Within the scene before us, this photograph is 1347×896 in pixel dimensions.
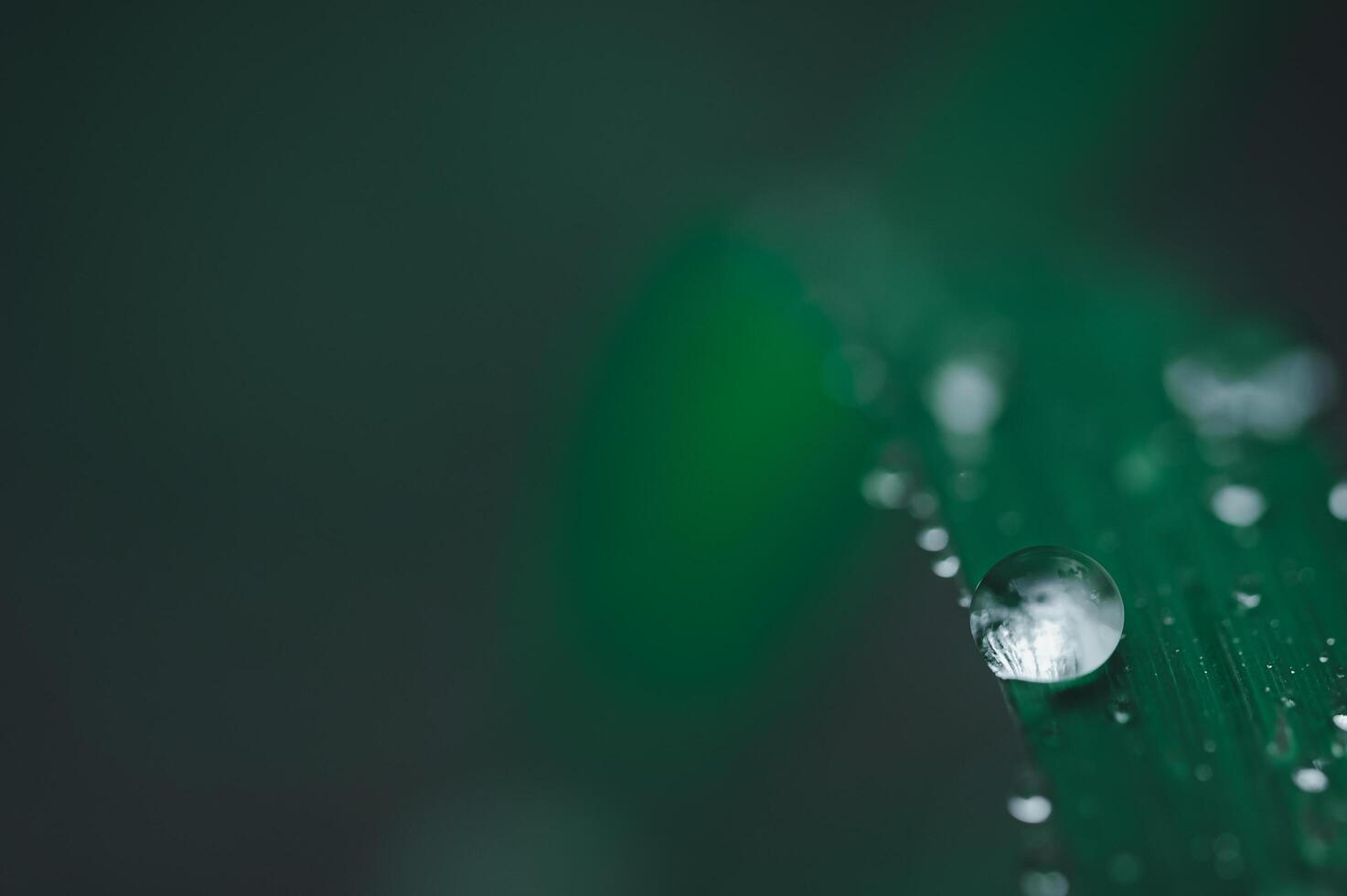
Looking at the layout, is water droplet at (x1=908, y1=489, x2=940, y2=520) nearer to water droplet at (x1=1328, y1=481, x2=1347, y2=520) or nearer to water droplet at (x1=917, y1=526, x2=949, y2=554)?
water droplet at (x1=917, y1=526, x2=949, y2=554)

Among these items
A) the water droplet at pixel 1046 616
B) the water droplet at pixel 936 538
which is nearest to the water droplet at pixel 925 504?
the water droplet at pixel 936 538

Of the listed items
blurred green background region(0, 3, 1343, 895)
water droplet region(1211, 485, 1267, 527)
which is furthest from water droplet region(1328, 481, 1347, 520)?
blurred green background region(0, 3, 1343, 895)

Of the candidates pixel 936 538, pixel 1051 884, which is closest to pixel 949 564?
pixel 936 538

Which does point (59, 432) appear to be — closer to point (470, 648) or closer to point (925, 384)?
point (470, 648)

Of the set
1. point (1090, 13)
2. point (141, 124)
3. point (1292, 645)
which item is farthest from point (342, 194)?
point (1292, 645)

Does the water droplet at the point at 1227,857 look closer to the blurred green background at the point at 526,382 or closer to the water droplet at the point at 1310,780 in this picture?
the water droplet at the point at 1310,780
